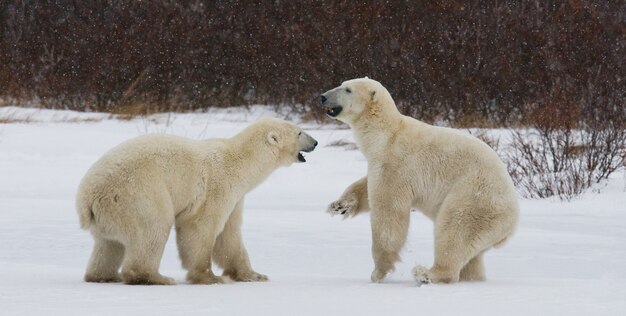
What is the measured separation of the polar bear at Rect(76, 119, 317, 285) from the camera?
4.39 meters

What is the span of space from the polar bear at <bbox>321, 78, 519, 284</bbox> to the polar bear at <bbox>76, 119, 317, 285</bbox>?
35 cm

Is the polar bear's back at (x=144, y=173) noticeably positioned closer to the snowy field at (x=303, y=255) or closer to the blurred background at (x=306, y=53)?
the snowy field at (x=303, y=255)

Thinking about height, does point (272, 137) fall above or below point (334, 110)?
below

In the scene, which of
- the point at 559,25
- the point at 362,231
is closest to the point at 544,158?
the point at 362,231

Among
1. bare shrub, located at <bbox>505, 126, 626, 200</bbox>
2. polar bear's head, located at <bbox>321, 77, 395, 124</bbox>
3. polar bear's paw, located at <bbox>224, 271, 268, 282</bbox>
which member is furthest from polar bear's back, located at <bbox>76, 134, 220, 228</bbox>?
bare shrub, located at <bbox>505, 126, 626, 200</bbox>

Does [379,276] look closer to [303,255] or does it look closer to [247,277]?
[247,277]

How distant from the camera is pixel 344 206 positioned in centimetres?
509

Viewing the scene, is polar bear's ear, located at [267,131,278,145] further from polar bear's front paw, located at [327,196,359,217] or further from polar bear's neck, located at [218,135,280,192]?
A: polar bear's front paw, located at [327,196,359,217]

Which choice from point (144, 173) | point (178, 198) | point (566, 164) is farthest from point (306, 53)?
point (144, 173)

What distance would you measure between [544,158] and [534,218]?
1551 mm

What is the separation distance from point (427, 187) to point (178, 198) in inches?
48.5

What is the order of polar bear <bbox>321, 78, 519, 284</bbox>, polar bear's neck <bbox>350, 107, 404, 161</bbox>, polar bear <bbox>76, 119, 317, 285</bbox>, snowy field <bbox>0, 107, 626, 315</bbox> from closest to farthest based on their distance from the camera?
snowy field <bbox>0, 107, 626, 315</bbox> → polar bear <bbox>76, 119, 317, 285</bbox> → polar bear <bbox>321, 78, 519, 284</bbox> → polar bear's neck <bbox>350, 107, 404, 161</bbox>

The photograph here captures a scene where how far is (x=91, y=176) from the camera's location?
14.6 feet

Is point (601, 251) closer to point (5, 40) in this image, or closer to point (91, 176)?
point (91, 176)
